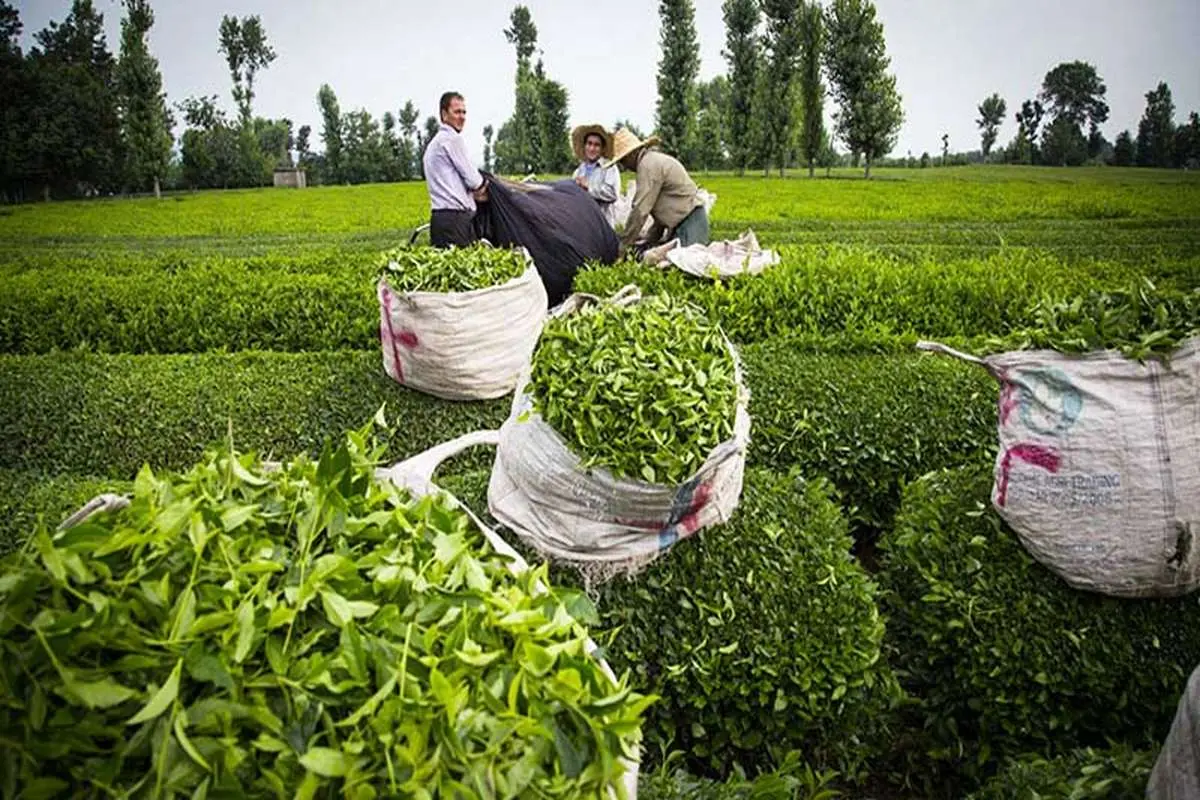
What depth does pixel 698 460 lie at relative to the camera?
6.40 feet

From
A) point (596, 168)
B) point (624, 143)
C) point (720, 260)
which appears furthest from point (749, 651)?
point (596, 168)

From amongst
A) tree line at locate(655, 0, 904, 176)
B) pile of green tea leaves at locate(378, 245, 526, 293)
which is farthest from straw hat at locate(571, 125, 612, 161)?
tree line at locate(655, 0, 904, 176)

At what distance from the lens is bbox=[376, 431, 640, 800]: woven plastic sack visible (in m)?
1.22

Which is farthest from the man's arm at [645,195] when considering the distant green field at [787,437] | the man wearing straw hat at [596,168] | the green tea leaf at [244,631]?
the green tea leaf at [244,631]

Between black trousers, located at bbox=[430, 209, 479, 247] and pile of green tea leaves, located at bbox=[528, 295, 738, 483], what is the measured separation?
136 inches

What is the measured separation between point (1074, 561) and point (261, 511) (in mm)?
2117

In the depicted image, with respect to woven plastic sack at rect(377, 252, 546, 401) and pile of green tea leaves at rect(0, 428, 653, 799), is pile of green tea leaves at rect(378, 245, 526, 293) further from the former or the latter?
pile of green tea leaves at rect(0, 428, 653, 799)

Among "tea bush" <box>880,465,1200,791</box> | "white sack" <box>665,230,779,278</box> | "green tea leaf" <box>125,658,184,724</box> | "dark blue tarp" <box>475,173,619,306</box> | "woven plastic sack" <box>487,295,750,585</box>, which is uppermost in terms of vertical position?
"dark blue tarp" <box>475,173,619,306</box>

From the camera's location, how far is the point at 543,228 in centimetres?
552

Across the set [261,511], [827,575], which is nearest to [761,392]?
[827,575]

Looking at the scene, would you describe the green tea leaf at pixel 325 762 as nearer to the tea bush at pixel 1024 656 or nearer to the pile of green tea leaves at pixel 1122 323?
the tea bush at pixel 1024 656

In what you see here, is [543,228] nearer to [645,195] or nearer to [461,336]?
[645,195]

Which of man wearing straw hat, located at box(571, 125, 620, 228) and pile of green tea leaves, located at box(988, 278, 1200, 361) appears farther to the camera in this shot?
man wearing straw hat, located at box(571, 125, 620, 228)

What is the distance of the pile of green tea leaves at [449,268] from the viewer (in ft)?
11.6
